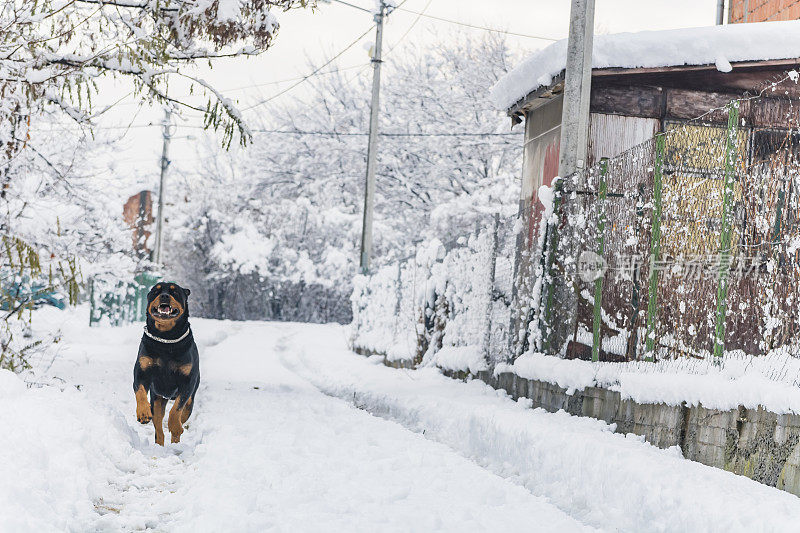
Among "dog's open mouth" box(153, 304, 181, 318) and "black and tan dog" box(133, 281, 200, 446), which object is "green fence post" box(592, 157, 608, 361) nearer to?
"black and tan dog" box(133, 281, 200, 446)

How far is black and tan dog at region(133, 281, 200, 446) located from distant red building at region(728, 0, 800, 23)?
566 inches

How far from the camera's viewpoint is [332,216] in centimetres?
3841

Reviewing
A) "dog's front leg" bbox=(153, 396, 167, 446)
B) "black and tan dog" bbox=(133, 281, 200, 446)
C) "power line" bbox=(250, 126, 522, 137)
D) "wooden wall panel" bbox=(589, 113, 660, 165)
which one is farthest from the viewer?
"power line" bbox=(250, 126, 522, 137)

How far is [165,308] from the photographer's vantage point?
→ 28.0ft

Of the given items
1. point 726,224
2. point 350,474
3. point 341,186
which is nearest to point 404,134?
point 341,186

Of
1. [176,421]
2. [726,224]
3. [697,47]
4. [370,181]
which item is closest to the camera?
[726,224]

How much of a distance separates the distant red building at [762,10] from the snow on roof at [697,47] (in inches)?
224

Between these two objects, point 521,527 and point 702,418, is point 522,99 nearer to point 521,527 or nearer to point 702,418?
point 702,418

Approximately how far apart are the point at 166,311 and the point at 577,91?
18.2ft

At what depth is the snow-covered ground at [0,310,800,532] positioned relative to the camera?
5.36 m

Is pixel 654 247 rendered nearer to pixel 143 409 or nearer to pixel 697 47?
pixel 143 409

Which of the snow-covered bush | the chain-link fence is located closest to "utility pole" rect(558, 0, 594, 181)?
the chain-link fence

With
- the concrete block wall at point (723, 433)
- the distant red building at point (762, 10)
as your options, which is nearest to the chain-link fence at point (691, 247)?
the concrete block wall at point (723, 433)

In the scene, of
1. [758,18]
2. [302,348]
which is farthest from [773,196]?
[302,348]
